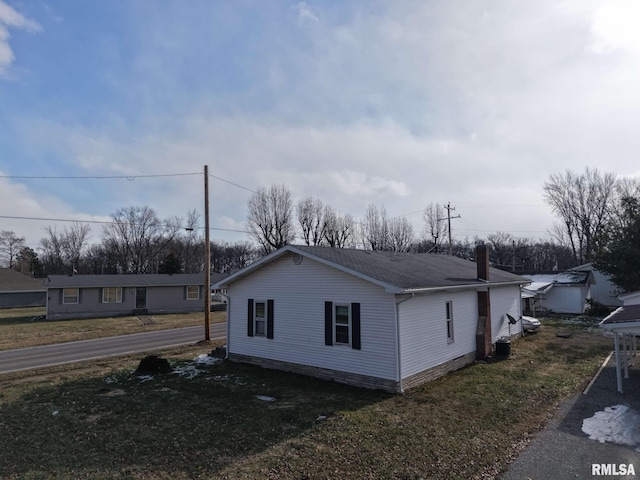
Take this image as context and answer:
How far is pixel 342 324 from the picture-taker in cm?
1260

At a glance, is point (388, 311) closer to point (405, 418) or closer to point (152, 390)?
point (405, 418)

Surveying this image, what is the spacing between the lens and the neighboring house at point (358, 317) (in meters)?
11.6

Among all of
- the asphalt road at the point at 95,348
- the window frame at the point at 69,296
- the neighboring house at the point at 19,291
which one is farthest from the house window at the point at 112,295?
the neighboring house at the point at 19,291

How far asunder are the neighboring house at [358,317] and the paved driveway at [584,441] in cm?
402

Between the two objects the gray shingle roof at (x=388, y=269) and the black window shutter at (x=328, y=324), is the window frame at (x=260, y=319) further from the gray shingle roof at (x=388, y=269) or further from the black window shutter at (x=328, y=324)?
the black window shutter at (x=328, y=324)

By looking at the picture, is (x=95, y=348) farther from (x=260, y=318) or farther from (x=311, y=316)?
(x=311, y=316)

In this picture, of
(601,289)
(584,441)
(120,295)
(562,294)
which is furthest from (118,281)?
(601,289)

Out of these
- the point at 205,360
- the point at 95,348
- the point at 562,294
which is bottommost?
the point at 95,348

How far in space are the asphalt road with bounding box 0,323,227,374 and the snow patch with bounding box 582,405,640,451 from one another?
18632 mm

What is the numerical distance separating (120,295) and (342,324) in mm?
32010

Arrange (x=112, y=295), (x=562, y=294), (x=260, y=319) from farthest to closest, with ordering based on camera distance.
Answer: (x=112, y=295), (x=562, y=294), (x=260, y=319)

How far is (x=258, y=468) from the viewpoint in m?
6.71

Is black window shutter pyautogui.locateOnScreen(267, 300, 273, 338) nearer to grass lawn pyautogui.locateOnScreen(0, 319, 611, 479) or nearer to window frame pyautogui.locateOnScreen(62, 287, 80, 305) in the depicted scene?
grass lawn pyautogui.locateOnScreen(0, 319, 611, 479)

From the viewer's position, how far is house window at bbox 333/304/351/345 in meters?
12.5
